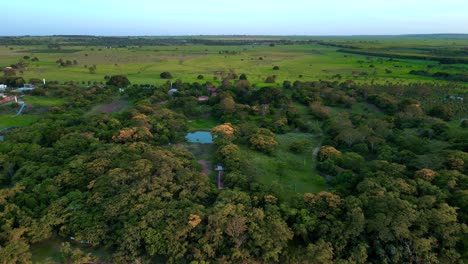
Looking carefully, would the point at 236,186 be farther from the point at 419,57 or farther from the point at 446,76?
the point at 419,57

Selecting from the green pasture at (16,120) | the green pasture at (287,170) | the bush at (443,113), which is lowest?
the green pasture at (287,170)

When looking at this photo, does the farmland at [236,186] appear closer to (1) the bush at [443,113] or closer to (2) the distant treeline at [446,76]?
(1) the bush at [443,113]

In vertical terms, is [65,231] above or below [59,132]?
below

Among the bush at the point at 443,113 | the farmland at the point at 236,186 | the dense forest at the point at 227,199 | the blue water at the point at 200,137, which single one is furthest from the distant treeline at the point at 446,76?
the blue water at the point at 200,137

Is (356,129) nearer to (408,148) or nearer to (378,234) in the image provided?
(408,148)

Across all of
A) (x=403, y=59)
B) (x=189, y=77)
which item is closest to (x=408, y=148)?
(x=189, y=77)

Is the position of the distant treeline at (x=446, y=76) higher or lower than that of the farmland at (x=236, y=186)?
higher

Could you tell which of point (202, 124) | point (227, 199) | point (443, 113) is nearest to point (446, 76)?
point (443, 113)
